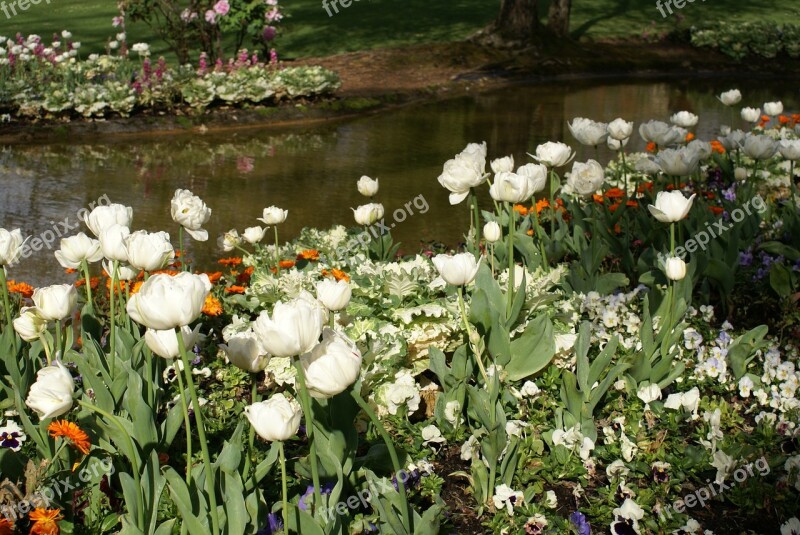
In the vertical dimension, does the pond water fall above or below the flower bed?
below

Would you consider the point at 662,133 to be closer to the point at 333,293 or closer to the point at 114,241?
the point at 333,293

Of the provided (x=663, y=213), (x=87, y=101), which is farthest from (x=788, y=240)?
(x=87, y=101)

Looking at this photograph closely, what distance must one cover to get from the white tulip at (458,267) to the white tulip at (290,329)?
793mm

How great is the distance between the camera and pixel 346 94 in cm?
1225

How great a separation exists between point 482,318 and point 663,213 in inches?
Result: 30.5

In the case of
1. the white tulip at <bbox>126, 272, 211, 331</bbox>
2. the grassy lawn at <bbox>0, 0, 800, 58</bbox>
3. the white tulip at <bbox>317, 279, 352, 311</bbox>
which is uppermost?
the white tulip at <bbox>126, 272, 211, 331</bbox>

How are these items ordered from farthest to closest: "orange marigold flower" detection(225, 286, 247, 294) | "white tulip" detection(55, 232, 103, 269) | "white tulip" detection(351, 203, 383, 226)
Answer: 1. "orange marigold flower" detection(225, 286, 247, 294)
2. "white tulip" detection(351, 203, 383, 226)
3. "white tulip" detection(55, 232, 103, 269)

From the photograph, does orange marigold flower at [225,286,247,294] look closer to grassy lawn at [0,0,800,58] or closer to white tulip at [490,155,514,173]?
white tulip at [490,155,514,173]

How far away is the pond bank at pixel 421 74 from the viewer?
33.6 feet

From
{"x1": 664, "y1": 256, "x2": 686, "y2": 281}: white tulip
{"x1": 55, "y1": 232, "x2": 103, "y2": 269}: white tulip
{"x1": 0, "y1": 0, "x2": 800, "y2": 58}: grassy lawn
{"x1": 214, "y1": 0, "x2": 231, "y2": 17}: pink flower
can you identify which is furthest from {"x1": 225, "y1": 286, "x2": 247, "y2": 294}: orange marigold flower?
{"x1": 0, "y1": 0, "x2": 800, "y2": 58}: grassy lawn

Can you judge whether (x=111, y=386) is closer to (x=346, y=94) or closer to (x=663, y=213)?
(x=663, y=213)

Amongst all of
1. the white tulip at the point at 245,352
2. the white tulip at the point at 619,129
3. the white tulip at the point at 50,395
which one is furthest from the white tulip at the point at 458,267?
the white tulip at the point at 619,129

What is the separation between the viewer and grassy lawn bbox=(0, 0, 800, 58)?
1761cm

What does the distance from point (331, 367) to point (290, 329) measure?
0.49ft
